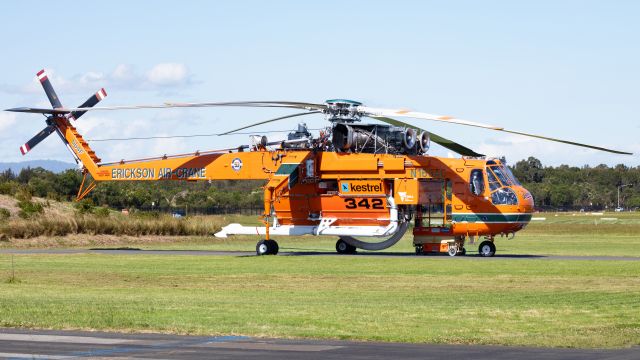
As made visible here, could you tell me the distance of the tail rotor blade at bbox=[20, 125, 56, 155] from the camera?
4925cm

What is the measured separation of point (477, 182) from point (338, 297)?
1677 cm

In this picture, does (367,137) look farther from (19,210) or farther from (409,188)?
(19,210)

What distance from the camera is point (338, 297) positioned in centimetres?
2681

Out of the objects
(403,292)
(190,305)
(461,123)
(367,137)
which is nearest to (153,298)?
(190,305)

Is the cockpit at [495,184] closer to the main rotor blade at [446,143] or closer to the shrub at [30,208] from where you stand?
the main rotor blade at [446,143]

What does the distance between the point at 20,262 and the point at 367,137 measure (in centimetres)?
1391

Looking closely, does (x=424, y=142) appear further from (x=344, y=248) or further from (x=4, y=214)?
(x=4, y=214)

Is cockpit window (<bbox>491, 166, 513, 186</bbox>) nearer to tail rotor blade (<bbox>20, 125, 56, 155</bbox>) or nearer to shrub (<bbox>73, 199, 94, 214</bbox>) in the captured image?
tail rotor blade (<bbox>20, 125, 56, 155</bbox>)

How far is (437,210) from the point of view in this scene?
1734 inches

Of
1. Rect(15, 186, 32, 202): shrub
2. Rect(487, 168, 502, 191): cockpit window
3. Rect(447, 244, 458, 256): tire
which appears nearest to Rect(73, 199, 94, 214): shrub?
Rect(15, 186, 32, 202): shrub

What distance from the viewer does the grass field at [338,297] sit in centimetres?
2000

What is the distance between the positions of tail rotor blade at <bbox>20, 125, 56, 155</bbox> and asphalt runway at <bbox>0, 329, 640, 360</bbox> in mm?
31205

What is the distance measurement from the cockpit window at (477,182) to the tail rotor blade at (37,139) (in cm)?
1963

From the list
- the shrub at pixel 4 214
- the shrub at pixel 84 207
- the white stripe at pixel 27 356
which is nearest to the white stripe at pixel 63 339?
the white stripe at pixel 27 356
